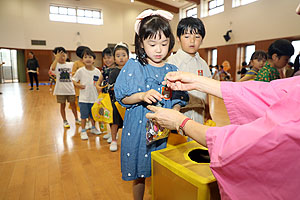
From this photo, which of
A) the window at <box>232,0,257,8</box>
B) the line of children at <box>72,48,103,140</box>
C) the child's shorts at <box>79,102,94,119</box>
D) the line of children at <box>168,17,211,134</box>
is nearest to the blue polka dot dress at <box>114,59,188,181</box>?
the line of children at <box>168,17,211,134</box>

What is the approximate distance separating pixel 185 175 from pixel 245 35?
39.8 feet

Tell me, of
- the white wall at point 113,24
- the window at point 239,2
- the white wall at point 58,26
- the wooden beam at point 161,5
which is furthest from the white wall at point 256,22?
the white wall at point 58,26

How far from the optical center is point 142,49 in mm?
1354

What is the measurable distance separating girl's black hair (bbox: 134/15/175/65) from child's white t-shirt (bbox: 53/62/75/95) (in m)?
2.87

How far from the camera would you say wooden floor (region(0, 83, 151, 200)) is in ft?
6.07

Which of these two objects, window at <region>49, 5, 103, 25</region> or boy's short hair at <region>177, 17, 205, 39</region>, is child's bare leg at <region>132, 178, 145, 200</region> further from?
window at <region>49, 5, 103, 25</region>

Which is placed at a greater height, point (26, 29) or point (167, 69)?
point (26, 29)

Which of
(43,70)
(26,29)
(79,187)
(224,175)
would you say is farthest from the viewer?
(43,70)

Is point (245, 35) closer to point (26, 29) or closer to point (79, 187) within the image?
point (79, 187)

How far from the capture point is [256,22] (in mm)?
10461

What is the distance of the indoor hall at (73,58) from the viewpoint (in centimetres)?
204

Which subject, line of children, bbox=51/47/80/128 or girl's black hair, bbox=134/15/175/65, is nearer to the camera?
girl's black hair, bbox=134/15/175/65

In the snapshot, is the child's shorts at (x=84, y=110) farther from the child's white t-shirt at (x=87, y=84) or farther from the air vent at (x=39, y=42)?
the air vent at (x=39, y=42)

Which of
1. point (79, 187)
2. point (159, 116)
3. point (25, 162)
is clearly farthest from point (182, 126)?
point (25, 162)
